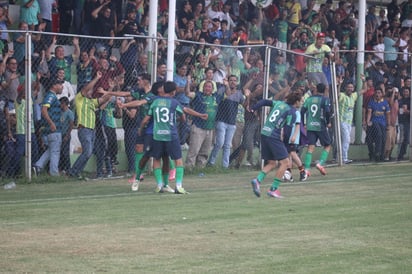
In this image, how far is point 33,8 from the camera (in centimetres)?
2131

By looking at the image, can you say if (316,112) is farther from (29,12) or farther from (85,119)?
(29,12)

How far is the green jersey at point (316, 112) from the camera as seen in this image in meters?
20.8

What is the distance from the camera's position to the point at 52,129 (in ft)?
60.8

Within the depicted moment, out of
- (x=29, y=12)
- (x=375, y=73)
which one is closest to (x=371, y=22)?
(x=375, y=73)

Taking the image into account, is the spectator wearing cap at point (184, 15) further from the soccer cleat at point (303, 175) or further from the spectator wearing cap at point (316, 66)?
the soccer cleat at point (303, 175)

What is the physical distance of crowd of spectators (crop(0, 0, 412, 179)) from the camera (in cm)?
1906

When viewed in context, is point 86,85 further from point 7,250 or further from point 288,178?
point 7,250

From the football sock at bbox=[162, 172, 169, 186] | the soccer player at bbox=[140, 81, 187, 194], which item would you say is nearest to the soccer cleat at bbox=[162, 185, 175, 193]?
the football sock at bbox=[162, 172, 169, 186]

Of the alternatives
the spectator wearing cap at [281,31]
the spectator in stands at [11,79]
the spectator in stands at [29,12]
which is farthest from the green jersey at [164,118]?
the spectator wearing cap at [281,31]

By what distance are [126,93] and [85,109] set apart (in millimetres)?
859

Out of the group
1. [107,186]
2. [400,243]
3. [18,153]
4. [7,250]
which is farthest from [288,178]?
[7,250]

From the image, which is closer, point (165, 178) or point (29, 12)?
point (165, 178)

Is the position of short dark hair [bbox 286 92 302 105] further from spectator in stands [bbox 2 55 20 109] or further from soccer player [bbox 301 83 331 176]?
spectator in stands [bbox 2 55 20 109]

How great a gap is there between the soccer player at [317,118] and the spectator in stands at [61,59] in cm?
502
